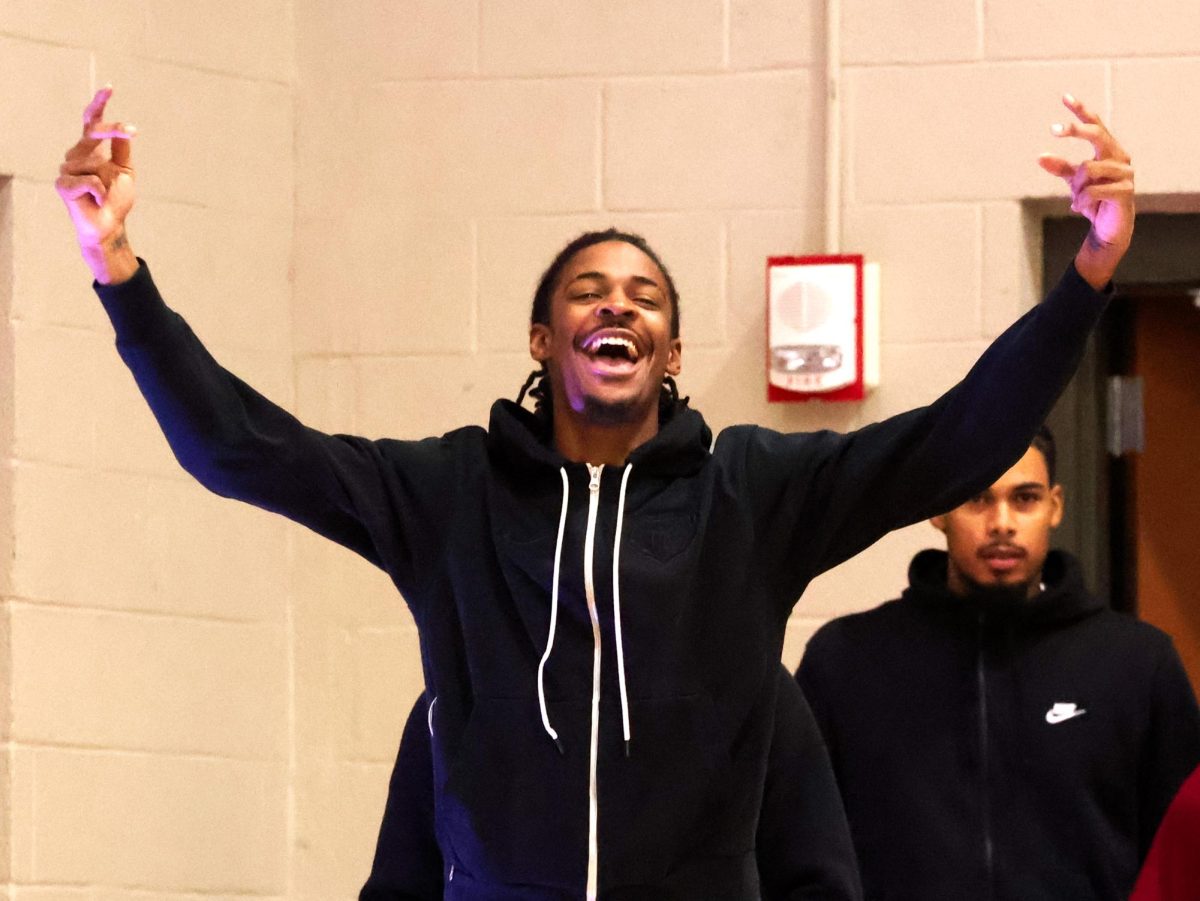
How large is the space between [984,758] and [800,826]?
2.33 ft

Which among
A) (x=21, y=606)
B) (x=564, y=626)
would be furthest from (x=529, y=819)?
(x=21, y=606)

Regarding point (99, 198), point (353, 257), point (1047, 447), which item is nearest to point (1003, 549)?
point (1047, 447)

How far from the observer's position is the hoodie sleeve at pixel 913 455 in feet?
6.91

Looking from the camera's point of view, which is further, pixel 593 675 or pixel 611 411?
pixel 611 411

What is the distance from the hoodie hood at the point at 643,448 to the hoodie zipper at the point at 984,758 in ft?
3.15

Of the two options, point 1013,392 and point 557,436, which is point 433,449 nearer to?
point 557,436

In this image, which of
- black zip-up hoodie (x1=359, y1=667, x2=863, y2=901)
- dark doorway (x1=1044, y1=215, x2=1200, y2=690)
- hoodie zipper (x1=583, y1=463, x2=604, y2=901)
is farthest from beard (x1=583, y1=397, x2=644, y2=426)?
dark doorway (x1=1044, y1=215, x2=1200, y2=690)

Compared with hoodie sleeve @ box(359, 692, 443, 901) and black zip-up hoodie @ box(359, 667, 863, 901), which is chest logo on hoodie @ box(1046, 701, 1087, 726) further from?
hoodie sleeve @ box(359, 692, 443, 901)

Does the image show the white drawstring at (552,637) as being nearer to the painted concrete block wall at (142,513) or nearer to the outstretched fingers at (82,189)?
the outstretched fingers at (82,189)

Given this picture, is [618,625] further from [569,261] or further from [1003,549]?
[1003,549]

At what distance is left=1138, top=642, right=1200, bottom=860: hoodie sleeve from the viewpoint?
3035mm

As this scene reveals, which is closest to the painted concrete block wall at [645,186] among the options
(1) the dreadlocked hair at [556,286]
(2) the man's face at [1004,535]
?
(2) the man's face at [1004,535]

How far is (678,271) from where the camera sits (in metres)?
3.73

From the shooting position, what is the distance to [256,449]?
219cm
